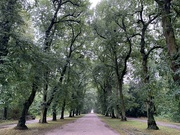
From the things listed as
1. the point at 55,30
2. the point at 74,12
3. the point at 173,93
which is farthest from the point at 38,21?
the point at 173,93

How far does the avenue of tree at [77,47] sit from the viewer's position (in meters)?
8.29

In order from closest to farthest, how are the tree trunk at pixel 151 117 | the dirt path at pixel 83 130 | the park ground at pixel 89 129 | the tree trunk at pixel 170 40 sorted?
the tree trunk at pixel 170 40
the dirt path at pixel 83 130
the park ground at pixel 89 129
the tree trunk at pixel 151 117

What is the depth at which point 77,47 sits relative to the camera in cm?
2427

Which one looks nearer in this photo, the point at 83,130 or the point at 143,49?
the point at 83,130

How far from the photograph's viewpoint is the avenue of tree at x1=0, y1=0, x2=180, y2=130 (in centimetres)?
829

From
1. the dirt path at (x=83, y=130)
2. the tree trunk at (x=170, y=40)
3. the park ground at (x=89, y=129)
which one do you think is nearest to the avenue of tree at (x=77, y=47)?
the tree trunk at (x=170, y=40)

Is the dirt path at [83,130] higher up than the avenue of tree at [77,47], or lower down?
lower down

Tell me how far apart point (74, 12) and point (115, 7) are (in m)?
4.37

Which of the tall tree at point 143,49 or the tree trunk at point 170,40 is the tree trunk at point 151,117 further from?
the tree trunk at point 170,40

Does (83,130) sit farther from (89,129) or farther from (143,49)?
(143,49)

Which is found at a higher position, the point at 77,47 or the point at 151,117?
the point at 77,47

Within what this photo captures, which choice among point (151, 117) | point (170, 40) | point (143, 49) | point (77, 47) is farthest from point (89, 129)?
point (77, 47)

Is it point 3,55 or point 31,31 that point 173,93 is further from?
point 31,31

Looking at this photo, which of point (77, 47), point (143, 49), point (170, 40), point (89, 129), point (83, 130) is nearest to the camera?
point (170, 40)
